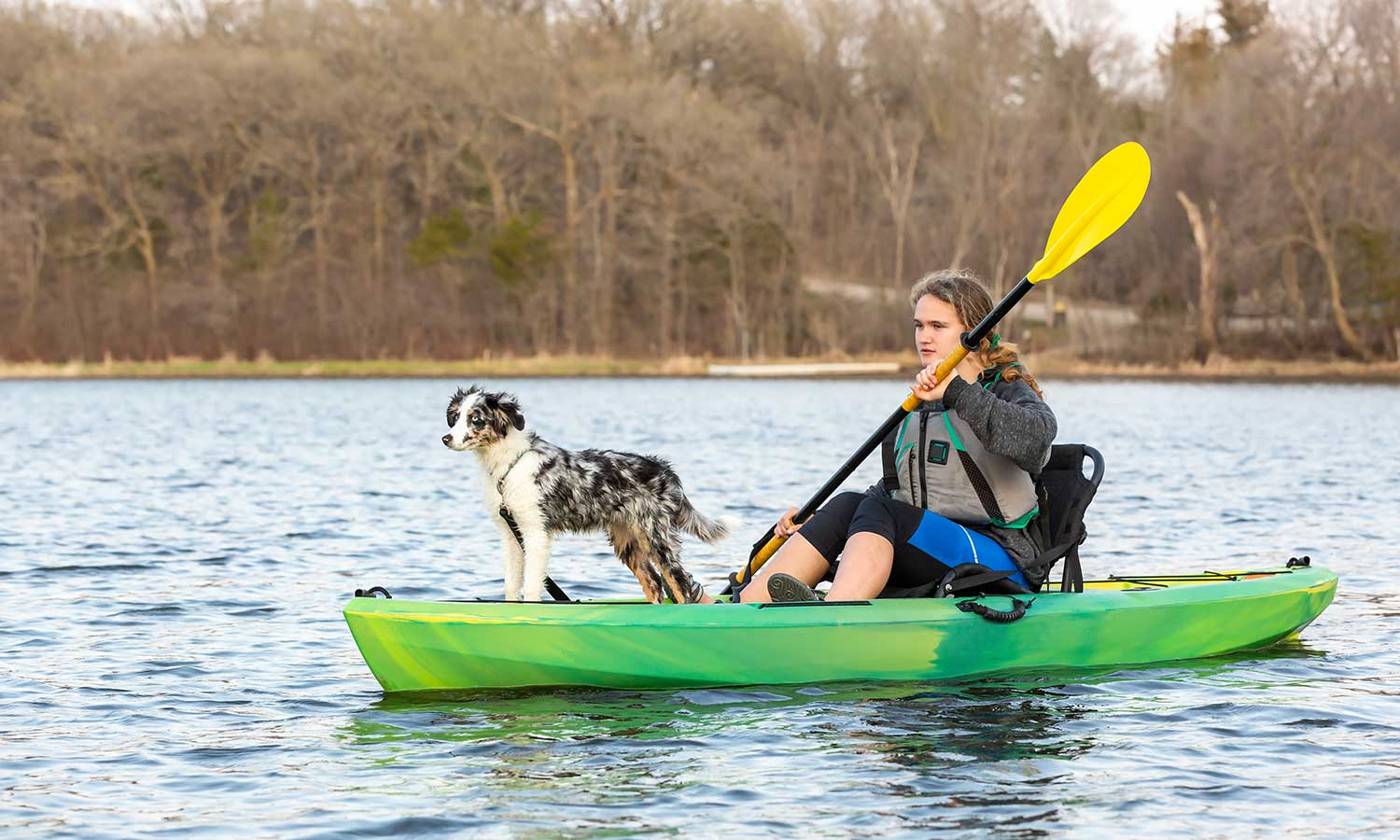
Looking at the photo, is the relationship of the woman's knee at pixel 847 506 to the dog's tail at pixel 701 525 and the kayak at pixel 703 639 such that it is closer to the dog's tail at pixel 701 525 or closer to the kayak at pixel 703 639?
the kayak at pixel 703 639

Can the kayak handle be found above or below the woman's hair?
below

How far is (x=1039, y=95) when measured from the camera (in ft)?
148

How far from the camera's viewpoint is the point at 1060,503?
602cm

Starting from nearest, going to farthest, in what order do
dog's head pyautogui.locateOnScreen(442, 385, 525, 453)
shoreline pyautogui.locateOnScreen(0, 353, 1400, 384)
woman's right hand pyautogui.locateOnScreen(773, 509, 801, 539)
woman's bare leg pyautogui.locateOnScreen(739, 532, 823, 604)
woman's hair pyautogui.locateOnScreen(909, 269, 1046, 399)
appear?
1. woman's hair pyautogui.locateOnScreen(909, 269, 1046, 399)
2. woman's bare leg pyautogui.locateOnScreen(739, 532, 823, 604)
3. woman's right hand pyautogui.locateOnScreen(773, 509, 801, 539)
4. dog's head pyautogui.locateOnScreen(442, 385, 525, 453)
5. shoreline pyautogui.locateOnScreen(0, 353, 1400, 384)

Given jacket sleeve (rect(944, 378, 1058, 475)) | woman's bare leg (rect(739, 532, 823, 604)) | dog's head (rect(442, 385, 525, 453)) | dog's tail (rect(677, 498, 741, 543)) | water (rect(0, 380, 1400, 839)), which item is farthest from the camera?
dog's tail (rect(677, 498, 741, 543))

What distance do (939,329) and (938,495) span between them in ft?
1.99

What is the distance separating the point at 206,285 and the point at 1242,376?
1068 inches

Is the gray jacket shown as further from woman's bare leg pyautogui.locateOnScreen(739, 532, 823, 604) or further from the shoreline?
the shoreline

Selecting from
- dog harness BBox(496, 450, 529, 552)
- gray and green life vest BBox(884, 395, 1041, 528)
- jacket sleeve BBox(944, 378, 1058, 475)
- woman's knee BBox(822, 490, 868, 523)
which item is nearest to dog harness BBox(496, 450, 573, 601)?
dog harness BBox(496, 450, 529, 552)

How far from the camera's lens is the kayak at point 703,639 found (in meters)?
5.89

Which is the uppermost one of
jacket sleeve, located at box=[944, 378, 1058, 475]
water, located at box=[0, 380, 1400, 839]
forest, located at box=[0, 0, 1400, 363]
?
forest, located at box=[0, 0, 1400, 363]

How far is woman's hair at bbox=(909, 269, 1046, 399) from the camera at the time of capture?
575 centimetres

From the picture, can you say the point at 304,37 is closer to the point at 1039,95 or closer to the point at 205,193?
the point at 205,193

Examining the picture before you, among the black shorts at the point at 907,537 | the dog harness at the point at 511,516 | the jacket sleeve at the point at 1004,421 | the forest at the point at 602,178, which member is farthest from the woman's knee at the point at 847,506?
the forest at the point at 602,178
